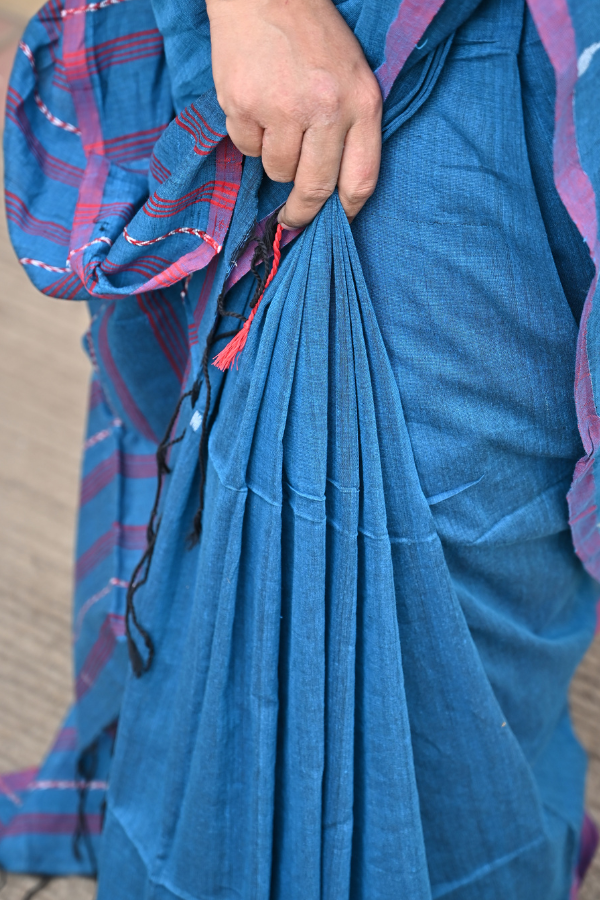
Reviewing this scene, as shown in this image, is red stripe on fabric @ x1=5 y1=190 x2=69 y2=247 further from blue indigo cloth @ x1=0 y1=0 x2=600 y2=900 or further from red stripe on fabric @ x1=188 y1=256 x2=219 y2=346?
red stripe on fabric @ x1=188 y1=256 x2=219 y2=346

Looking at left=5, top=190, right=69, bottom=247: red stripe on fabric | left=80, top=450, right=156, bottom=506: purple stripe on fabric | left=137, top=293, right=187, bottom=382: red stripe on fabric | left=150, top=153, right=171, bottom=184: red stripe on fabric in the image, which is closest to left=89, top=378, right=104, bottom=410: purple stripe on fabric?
left=80, top=450, right=156, bottom=506: purple stripe on fabric

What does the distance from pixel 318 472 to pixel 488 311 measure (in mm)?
167

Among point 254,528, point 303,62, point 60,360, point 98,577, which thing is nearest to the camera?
point 303,62

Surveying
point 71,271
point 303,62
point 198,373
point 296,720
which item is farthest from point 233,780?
point 303,62

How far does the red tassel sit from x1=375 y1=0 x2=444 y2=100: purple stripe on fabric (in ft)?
0.40

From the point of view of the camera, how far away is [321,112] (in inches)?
19.7

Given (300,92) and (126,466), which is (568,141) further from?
(126,466)

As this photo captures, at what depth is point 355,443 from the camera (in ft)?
1.87

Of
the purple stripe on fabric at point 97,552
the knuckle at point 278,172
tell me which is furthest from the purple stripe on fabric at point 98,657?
the knuckle at point 278,172

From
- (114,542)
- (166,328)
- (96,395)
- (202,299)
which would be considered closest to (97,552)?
(114,542)

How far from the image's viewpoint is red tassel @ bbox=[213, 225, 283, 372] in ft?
1.90

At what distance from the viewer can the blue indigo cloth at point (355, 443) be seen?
54cm

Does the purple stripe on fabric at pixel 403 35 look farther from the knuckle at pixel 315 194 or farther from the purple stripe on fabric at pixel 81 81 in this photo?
the purple stripe on fabric at pixel 81 81

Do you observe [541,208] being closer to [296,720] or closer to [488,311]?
[488,311]
